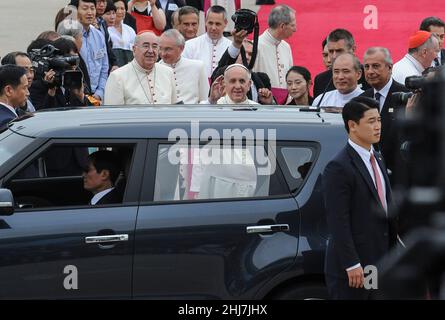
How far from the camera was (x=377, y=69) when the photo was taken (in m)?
8.59

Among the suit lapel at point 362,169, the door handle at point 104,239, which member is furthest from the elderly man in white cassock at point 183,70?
the suit lapel at point 362,169

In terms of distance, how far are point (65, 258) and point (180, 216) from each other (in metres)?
0.69

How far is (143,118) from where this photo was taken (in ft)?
19.5

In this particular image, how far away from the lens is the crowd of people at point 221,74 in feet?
17.8

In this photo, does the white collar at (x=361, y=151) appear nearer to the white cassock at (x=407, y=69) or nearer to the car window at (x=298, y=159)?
the car window at (x=298, y=159)

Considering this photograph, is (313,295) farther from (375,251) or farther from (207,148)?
(207,148)

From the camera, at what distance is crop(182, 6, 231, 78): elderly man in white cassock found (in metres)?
10.9

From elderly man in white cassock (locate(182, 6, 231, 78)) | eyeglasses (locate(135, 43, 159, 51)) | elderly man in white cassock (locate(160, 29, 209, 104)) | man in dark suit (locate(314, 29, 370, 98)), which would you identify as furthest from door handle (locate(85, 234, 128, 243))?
elderly man in white cassock (locate(182, 6, 231, 78))

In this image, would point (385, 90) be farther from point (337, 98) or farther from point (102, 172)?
point (102, 172)

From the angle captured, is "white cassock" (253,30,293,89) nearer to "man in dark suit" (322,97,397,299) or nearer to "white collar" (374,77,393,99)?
"white collar" (374,77,393,99)

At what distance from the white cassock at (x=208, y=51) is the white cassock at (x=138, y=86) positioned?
56.8 inches

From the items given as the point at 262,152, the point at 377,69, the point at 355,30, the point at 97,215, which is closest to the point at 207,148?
the point at 262,152

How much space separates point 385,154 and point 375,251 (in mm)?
2469

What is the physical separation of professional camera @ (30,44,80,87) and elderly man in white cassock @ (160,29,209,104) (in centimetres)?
130
